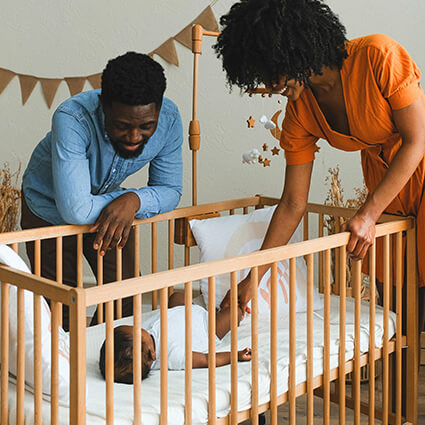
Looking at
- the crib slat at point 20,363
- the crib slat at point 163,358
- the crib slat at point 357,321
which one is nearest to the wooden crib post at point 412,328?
the crib slat at point 357,321

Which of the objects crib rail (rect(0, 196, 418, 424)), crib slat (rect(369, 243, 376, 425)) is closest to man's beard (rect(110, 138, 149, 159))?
crib rail (rect(0, 196, 418, 424))

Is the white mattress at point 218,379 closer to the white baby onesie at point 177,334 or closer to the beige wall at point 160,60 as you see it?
the white baby onesie at point 177,334

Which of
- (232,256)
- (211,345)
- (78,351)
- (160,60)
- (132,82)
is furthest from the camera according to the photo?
(160,60)

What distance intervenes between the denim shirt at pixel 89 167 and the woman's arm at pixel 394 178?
1.91 feet

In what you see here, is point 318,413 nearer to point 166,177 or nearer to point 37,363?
point 166,177

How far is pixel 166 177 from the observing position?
2002 mm

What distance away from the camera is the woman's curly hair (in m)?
1.44

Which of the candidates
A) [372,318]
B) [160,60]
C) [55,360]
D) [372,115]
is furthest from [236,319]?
[160,60]

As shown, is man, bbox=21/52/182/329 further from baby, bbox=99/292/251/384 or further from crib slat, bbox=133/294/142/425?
crib slat, bbox=133/294/142/425

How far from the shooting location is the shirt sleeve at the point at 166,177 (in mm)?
1934

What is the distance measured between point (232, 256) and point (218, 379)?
50 cm

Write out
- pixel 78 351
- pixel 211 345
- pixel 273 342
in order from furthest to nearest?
pixel 273 342 < pixel 211 345 < pixel 78 351

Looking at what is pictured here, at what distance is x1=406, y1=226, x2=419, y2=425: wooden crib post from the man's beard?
79cm

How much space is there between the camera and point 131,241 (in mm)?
2090
